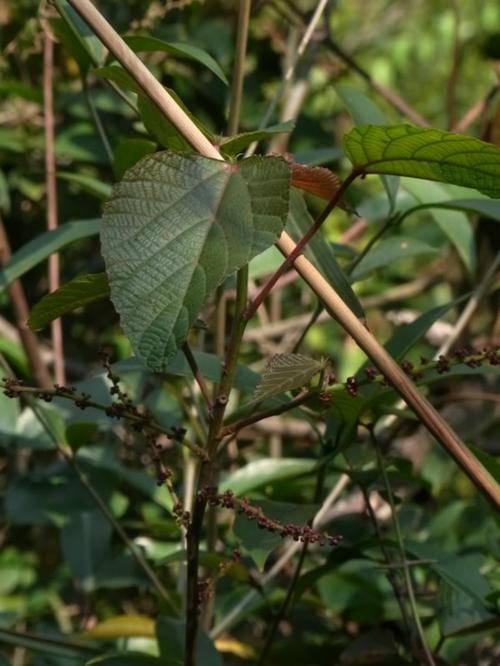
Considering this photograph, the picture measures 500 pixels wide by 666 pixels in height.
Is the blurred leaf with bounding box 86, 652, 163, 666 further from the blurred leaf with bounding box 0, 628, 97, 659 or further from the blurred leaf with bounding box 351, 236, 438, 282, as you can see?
the blurred leaf with bounding box 351, 236, 438, 282

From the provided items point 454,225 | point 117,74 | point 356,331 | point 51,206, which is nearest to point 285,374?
point 356,331

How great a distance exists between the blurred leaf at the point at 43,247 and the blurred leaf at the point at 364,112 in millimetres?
269

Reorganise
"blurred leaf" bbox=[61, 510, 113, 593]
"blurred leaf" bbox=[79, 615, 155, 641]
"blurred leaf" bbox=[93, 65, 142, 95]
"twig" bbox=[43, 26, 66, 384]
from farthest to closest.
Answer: "twig" bbox=[43, 26, 66, 384]
"blurred leaf" bbox=[61, 510, 113, 593]
"blurred leaf" bbox=[79, 615, 155, 641]
"blurred leaf" bbox=[93, 65, 142, 95]

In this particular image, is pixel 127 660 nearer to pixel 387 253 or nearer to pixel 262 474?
pixel 262 474

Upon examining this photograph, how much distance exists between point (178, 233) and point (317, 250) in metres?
0.30

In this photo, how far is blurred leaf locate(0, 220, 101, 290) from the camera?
1.16 m

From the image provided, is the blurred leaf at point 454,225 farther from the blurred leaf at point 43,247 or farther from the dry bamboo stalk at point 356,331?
the dry bamboo stalk at point 356,331

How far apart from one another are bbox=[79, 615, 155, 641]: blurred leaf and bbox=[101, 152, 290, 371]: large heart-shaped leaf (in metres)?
0.68

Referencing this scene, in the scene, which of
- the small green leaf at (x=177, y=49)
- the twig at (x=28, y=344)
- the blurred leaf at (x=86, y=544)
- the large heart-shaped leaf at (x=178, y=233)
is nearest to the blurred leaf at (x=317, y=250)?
the small green leaf at (x=177, y=49)

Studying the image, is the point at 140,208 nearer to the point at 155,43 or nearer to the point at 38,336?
the point at 155,43

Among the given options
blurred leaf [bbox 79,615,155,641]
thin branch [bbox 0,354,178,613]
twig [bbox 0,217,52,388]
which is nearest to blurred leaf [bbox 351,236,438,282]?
thin branch [bbox 0,354,178,613]

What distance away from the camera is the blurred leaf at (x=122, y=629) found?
A: 1.27 metres

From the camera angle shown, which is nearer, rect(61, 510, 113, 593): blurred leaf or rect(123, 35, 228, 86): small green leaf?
rect(123, 35, 228, 86): small green leaf

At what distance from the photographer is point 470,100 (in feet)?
12.9
